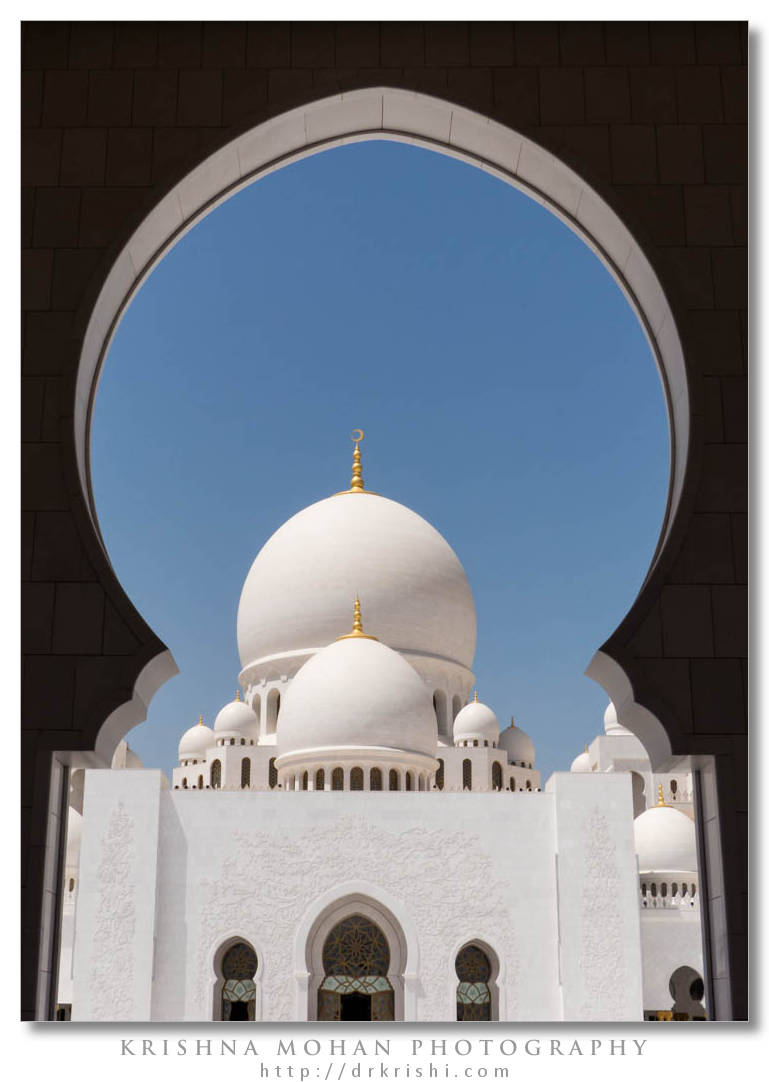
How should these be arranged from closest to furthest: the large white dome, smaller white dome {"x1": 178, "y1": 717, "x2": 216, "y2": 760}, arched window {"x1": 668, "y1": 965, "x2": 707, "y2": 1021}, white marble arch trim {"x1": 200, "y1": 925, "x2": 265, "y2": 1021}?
1. white marble arch trim {"x1": 200, "y1": 925, "x2": 265, "y2": 1021}
2. arched window {"x1": 668, "y1": 965, "x2": 707, "y2": 1021}
3. the large white dome
4. smaller white dome {"x1": 178, "y1": 717, "x2": 216, "y2": 760}

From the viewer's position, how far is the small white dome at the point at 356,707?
49.5ft

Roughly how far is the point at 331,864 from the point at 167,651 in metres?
10.9

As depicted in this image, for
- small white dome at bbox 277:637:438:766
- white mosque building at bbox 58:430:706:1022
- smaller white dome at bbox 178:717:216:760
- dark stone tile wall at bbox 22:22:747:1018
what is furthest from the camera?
smaller white dome at bbox 178:717:216:760

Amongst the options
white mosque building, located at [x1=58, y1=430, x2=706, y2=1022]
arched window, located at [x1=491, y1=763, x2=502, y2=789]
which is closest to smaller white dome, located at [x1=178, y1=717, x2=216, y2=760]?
arched window, located at [x1=491, y1=763, x2=502, y2=789]

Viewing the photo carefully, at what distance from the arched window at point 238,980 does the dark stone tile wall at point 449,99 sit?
36.5 feet

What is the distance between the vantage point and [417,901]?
44.5ft

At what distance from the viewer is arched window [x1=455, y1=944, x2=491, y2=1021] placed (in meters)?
13.4

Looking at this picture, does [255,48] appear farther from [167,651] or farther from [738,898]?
[738,898]

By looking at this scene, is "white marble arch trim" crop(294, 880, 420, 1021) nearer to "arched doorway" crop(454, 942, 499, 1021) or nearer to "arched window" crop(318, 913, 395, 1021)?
"arched window" crop(318, 913, 395, 1021)

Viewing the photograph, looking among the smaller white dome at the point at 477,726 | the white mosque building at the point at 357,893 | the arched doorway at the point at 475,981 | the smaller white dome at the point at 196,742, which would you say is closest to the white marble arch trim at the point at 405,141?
the white mosque building at the point at 357,893

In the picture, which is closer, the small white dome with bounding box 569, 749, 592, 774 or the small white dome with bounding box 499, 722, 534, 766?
the small white dome with bounding box 499, 722, 534, 766

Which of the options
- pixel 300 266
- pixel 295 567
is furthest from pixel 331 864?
pixel 300 266

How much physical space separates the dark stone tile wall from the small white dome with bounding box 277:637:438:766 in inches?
472

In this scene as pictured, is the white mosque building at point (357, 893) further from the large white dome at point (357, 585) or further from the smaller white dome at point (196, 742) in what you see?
the smaller white dome at point (196, 742)
